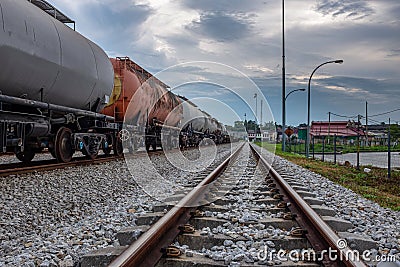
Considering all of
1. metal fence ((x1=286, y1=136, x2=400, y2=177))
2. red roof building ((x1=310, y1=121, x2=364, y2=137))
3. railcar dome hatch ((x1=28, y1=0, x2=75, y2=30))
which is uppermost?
railcar dome hatch ((x1=28, y1=0, x2=75, y2=30))

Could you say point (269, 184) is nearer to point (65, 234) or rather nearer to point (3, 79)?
point (65, 234)

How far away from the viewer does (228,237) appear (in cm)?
381

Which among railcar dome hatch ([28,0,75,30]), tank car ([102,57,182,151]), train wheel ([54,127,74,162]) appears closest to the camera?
railcar dome hatch ([28,0,75,30])

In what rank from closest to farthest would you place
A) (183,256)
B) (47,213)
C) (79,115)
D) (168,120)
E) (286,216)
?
(183,256)
(286,216)
(47,213)
(79,115)
(168,120)

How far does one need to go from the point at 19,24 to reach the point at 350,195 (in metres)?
6.65

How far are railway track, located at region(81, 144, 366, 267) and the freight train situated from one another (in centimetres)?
430

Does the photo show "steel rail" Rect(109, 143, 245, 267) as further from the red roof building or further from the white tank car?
the red roof building

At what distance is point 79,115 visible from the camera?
11438 millimetres

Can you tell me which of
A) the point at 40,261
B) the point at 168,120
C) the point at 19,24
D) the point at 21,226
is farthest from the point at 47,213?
the point at 168,120

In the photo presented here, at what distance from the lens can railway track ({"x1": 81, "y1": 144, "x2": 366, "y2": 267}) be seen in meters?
3.11

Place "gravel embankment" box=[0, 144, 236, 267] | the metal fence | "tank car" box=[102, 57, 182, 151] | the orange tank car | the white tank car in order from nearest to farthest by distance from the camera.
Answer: "gravel embankment" box=[0, 144, 236, 267] → the white tank car → the orange tank car → "tank car" box=[102, 57, 182, 151] → the metal fence

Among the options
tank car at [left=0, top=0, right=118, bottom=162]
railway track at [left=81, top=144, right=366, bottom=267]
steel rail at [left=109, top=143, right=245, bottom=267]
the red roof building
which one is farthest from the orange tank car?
the red roof building

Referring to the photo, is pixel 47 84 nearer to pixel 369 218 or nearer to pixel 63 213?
pixel 63 213

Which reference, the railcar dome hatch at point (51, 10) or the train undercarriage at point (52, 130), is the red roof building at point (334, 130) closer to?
the train undercarriage at point (52, 130)
